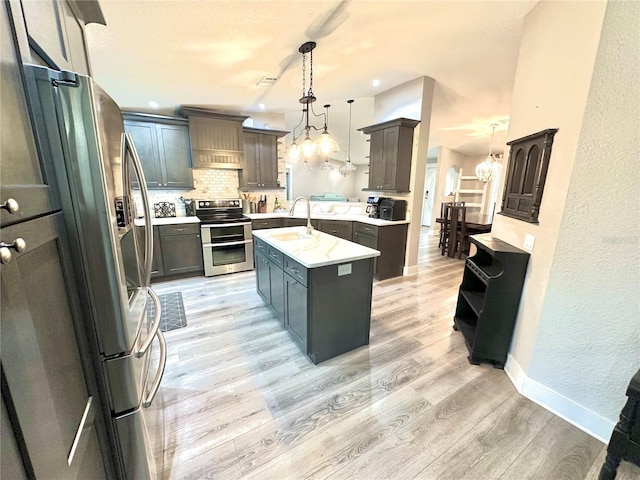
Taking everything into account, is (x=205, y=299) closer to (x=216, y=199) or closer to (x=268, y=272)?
(x=268, y=272)

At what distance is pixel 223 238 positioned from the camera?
4238mm

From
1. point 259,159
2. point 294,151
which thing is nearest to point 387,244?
point 294,151

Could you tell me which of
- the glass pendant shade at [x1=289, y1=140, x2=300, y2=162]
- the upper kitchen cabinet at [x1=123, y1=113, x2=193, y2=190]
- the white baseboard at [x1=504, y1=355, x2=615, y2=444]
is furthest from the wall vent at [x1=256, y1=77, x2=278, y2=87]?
the white baseboard at [x1=504, y1=355, x2=615, y2=444]

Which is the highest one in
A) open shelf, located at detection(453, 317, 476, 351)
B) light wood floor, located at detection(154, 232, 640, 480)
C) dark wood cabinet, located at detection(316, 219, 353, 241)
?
dark wood cabinet, located at detection(316, 219, 353, 241)

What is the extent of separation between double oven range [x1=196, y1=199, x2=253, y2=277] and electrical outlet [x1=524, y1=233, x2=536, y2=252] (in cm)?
365

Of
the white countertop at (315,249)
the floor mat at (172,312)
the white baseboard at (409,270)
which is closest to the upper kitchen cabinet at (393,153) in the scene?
the white baseboard at (409,270)

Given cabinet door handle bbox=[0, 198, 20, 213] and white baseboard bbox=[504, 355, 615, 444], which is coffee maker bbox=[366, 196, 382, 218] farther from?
cabinet door handle bbox=[0, 198, 20, 213]

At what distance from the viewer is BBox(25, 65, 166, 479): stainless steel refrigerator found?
0.80m

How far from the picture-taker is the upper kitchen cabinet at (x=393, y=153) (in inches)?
149

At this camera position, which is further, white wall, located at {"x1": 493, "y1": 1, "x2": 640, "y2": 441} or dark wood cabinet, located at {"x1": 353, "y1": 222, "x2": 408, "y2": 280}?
dark wood cabinet, located at {"x1": 353, "y1": 222, "x2": 408, "y2": 280}

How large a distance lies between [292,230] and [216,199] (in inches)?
85.1

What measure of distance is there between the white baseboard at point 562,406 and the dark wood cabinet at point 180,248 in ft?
13.5

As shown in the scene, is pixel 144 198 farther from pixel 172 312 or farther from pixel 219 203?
pixel 219 203

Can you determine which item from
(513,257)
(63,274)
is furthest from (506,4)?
(63,274)
